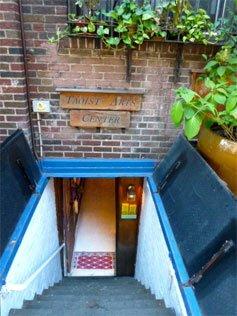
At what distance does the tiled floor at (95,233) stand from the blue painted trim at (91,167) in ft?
8.19

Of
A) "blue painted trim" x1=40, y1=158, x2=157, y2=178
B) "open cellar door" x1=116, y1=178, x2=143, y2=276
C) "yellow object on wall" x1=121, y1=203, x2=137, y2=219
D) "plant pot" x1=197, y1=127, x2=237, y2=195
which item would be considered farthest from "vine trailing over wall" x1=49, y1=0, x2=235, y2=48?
"yellow object on wall" x1=121, y1=203, x2=137, y2=219

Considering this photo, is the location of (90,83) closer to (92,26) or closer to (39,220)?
(92,26)

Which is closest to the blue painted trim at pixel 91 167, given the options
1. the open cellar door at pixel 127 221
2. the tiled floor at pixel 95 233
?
the open cellar door at pixel 127 221

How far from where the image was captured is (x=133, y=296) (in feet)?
8.74

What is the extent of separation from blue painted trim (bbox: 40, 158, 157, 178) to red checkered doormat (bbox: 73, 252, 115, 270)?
2.55 meters

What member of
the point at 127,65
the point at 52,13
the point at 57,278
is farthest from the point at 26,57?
the point at 57,278

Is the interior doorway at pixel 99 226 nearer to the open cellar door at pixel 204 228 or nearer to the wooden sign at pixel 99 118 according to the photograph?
the wooden sign at pixel 99 118

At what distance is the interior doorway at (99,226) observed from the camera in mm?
3803

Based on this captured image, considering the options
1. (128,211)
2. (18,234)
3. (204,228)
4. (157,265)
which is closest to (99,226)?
(128,211)

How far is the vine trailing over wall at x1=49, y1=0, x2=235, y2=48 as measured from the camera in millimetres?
2285

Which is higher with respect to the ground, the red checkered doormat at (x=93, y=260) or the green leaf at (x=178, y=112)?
the green leaf at (x=178, y=112)

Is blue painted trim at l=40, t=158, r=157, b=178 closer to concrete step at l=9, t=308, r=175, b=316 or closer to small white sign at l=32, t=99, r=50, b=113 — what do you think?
small white sign at l=32, t=99, r=50, b=113

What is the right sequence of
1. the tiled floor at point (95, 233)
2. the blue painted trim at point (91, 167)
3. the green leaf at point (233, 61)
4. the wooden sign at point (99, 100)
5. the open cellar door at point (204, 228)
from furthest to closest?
the tiled floor at point (95, 233), the blue painted trim at point (91, 167), the wooden sign at point (99, 100), the green leaf at point (233, 61), the open cellar door at point (204, 228)

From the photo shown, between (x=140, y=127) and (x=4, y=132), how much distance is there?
1418mm
